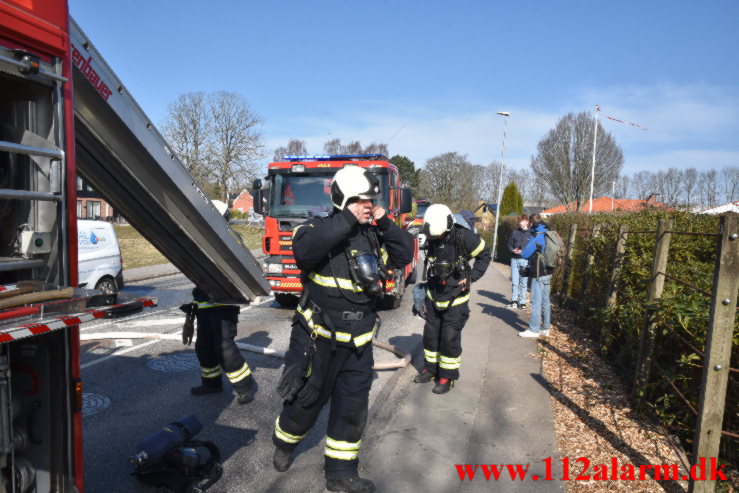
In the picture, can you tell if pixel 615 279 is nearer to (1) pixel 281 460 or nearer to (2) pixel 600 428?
(2) pixel 600 428

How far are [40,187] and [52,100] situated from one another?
14.9 inches

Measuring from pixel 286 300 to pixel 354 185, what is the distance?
271 inches

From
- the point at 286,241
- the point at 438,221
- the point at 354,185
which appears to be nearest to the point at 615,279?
the point at 438,221

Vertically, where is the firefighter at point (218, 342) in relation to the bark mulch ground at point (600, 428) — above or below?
above

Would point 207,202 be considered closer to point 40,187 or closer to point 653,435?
point 40,187

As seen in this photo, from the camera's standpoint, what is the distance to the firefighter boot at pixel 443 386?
522 centimetres

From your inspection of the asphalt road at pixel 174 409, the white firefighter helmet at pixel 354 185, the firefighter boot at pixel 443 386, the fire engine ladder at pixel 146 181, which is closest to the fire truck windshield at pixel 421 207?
the asphalt road at pixel 174 409

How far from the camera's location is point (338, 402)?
10.8 ft

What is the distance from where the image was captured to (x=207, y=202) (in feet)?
10.8

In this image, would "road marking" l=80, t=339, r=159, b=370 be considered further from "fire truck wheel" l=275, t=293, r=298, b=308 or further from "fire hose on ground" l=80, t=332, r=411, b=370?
"fire truck wheel" l=275, t=293, r=298, b=308

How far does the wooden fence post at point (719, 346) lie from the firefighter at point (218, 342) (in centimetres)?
358

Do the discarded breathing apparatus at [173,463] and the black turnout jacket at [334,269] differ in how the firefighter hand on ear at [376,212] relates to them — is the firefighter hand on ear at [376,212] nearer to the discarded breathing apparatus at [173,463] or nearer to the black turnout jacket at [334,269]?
the black turnout jacket at [334,269]

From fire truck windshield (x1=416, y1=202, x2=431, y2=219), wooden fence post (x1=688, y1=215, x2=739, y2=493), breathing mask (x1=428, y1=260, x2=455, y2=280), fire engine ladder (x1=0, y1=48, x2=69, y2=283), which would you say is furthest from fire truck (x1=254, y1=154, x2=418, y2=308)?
fire truck windshield (x1=416, y1=202, x2=431, y2=219)

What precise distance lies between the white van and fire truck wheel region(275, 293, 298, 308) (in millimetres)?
2858
